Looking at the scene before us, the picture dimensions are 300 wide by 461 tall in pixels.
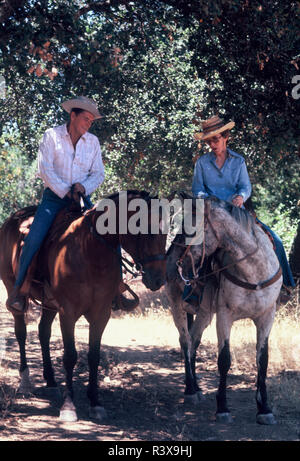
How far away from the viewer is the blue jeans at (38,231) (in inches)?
264

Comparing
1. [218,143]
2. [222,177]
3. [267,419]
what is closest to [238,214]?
[222,177]

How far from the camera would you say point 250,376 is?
8.73 m

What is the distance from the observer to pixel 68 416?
20.3 ft

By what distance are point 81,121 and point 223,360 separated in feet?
11.0

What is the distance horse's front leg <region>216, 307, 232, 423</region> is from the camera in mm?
6418

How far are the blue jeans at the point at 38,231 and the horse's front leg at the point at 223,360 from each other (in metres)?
2.30

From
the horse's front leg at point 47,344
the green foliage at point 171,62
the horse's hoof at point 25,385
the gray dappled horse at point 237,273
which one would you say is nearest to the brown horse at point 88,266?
the gray dappled horse at point 237,273

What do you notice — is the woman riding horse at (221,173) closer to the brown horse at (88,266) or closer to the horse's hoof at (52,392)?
the brown horse at (88,266)

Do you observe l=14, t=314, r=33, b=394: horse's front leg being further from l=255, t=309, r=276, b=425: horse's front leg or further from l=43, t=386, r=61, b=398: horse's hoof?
l=255, t=309, r=276, b=425: horse's front leg

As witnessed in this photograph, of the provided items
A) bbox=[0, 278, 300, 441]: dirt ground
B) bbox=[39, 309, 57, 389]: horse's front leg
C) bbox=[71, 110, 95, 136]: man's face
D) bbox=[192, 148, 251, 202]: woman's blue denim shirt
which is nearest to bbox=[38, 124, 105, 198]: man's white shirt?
bbox=[71, 110, 95, 136]: man's face

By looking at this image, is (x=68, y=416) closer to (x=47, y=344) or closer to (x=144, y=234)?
(x=47, y=344)

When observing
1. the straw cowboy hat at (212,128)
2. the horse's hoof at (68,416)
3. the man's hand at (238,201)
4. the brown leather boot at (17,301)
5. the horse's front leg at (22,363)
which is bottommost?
the horse's hoof at (68,416)

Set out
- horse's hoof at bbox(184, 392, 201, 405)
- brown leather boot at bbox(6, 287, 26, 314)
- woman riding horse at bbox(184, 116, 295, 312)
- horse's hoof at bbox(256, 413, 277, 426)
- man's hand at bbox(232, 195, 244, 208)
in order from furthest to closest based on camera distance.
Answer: horse's hoof at bbox(184, 392, 201, 405), woman riding horse at bbox(184, 116, 295, 312), brown leather boot at bbox(6, 287, 26, 314), man's hand at bbox(232, 195, 244, 208), horse's hoof at bbox(256, 413, 277, 426)

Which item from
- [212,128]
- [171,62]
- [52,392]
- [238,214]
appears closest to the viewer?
[238,214]
